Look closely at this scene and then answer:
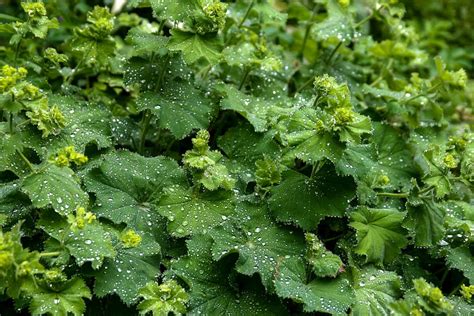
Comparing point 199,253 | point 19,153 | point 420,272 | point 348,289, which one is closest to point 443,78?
point 420,272

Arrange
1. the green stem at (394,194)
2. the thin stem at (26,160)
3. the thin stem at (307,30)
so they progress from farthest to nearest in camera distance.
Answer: the thin stem at (307,30) < the green stem at (394,194) < the thin stem at (26,160)

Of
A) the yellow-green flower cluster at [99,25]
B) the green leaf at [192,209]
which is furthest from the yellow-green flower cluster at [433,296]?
the yellow-green flower cluster at [99,25]

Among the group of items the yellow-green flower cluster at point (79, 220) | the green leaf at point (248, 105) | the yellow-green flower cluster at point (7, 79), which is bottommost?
the green leaf at point (248, 105)

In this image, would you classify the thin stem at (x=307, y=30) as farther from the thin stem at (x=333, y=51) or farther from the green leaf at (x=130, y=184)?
the green leaf at (x=130, y=184)

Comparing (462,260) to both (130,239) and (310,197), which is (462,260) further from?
(130,239)

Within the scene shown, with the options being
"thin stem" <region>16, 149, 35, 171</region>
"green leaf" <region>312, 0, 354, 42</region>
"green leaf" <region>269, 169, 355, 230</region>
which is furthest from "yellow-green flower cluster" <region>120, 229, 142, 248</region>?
"green leaf" <region>312, 0, 354, 42</region>

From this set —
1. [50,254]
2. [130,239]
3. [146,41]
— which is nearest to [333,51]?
[146,41]

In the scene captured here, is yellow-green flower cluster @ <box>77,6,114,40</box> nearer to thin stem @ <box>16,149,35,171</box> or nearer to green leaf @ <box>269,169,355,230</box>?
thin stem @ <box>16,149,35,171</box>

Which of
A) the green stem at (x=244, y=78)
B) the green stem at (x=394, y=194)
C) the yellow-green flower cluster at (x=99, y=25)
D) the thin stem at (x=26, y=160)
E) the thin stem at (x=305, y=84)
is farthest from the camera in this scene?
the thin stem at (x=305, y=84)

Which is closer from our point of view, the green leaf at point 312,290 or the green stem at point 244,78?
the green leaf at point 312,290
